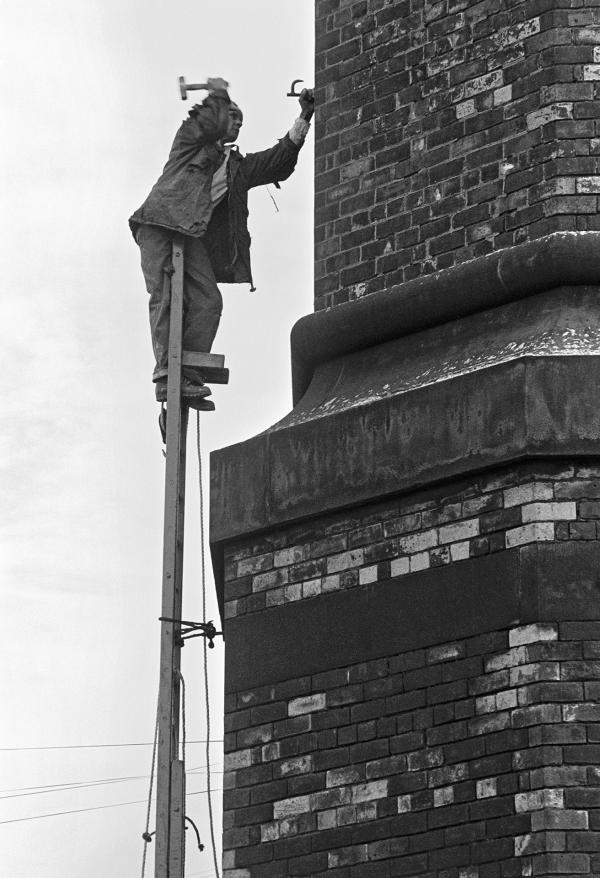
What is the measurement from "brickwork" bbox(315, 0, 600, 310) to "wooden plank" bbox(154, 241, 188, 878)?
0.83 meters

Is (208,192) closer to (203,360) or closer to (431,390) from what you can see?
(203,360)

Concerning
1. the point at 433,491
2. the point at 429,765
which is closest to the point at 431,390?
the point at 433,491

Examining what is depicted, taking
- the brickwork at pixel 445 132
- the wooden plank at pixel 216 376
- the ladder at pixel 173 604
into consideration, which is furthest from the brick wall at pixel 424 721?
the brickwork at pixel 445 132

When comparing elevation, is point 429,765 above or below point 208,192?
below

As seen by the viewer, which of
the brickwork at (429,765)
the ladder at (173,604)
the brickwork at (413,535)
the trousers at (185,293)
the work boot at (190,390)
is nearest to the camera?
the brickwork at (429,765)

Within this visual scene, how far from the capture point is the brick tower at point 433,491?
26.8 feet

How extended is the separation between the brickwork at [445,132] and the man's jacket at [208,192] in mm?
651

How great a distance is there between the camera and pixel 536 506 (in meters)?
8.35

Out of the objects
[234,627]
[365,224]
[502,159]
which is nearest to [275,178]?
[365,224]

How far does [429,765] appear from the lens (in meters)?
8.37

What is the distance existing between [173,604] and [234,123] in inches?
100

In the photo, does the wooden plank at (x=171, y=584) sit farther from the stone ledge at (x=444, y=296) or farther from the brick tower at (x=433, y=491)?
the stone ledge at (x=444, y=296)

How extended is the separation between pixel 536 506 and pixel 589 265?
1152 mm

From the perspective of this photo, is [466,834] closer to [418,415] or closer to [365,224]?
[418,415]
